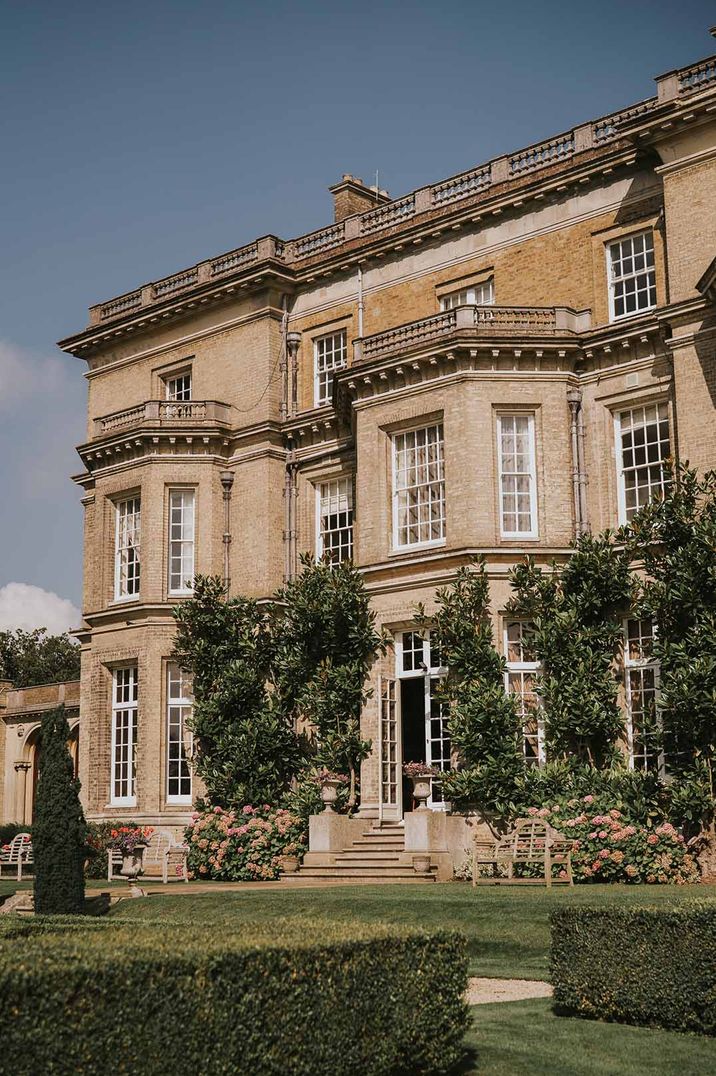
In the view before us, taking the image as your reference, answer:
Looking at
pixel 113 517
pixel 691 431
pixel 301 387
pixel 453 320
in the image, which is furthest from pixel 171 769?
pixel 691 431

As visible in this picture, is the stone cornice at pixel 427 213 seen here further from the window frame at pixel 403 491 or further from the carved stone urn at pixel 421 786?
the carved stone urn at pixel 421 786

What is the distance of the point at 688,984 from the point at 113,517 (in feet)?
71.7

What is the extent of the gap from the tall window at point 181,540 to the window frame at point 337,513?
9.68ft

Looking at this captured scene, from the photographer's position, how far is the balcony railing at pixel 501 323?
23406mm

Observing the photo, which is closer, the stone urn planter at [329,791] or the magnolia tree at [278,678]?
the stone urn planter at [329,791]

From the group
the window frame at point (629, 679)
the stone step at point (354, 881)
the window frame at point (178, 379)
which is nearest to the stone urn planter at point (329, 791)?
the stone step at point (354, 881)

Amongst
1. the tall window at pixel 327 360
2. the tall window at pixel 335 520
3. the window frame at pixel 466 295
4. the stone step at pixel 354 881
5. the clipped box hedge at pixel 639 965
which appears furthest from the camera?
the tall window at pixel 327 360

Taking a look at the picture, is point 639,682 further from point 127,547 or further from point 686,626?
Answer: point 127,547

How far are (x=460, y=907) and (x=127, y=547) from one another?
15784mm

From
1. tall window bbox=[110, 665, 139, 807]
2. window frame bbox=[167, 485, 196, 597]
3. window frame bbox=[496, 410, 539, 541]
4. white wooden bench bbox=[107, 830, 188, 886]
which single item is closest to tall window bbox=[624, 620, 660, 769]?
window frame bbox=[496, 410, 539, 541]

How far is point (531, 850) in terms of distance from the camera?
63.2 feet

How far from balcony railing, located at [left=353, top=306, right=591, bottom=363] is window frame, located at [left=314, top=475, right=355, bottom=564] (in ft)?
12.6

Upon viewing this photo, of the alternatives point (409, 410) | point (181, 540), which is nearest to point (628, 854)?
point (409, 410)

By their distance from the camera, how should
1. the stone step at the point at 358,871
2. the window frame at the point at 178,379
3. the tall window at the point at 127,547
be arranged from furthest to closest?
1. the window frame at the point at 178,379
2. the tall window at the point at 127,547
3. the stone step at the point at 358,871
